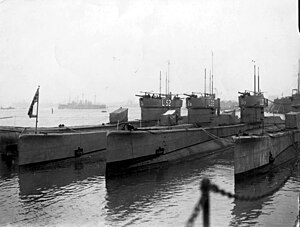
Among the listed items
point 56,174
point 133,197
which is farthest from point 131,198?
point 56,174

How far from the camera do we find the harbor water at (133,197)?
11.8 metres

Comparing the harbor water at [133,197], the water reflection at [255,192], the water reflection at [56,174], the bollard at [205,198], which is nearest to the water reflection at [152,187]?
the harbor water at [133,197]

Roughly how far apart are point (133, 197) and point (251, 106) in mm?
21192

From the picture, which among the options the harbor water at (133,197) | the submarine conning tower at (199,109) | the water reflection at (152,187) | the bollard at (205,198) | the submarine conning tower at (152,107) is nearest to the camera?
the bollard at (205,198)

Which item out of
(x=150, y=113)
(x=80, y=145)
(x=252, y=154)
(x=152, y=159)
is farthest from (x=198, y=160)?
(x=150, y=113)

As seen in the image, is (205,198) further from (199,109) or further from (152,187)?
(199,109)

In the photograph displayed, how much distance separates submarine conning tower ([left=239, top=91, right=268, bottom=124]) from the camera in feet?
106

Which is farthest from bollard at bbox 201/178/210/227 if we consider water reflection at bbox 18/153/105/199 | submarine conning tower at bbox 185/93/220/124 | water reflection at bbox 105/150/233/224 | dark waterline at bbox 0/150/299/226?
submarine conning tower at bbox 185/93/220/124

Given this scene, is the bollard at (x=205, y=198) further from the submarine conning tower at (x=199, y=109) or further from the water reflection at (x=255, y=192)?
the submarine conning tower at (x=199, y=109)

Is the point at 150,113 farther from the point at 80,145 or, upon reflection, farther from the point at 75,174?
the point at 75,174

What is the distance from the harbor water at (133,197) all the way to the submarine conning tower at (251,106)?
40.3ft

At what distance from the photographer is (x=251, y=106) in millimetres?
32688

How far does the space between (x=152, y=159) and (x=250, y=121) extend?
1541cm

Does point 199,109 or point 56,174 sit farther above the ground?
point 199,109
